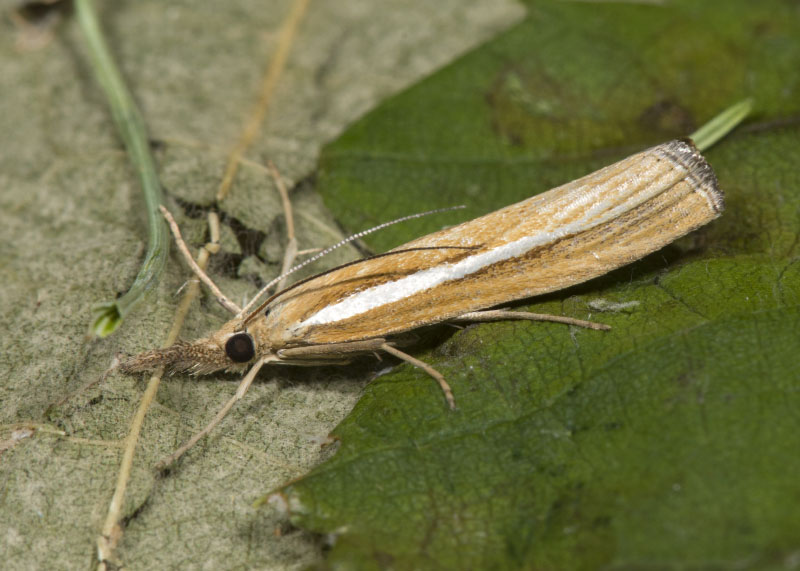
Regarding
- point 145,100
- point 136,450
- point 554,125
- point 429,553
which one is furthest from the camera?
point 145,100

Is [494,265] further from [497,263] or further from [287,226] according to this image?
[287,226]

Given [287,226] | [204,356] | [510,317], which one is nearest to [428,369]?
[510,317]

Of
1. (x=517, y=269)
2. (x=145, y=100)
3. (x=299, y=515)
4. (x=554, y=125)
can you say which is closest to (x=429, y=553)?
(x=299, y=515)

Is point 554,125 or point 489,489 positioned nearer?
point 489,489

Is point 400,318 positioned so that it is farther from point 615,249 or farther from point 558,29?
point 558,29

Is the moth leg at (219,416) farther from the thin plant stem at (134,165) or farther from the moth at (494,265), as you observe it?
the thin plant stem at (134,165)

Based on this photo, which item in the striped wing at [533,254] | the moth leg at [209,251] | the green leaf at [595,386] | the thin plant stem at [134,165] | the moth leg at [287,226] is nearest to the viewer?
the green leaf at [595,386]

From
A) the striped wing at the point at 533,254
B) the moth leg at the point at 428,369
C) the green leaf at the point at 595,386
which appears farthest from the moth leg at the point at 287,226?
the moth leg at the point at 428,369
